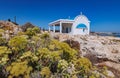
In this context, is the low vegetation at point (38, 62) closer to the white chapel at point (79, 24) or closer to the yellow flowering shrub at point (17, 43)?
the yellow flowering shrub at point (17, 43)

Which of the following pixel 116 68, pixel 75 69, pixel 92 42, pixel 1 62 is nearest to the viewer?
pixel 1 62

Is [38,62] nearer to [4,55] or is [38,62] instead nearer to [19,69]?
[19,69]

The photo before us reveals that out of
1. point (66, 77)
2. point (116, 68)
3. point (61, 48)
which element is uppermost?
point (61, 48)

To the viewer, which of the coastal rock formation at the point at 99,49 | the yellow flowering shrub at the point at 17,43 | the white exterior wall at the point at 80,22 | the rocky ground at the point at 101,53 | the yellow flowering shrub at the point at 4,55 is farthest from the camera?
the white exterior wall at the point at 80,22

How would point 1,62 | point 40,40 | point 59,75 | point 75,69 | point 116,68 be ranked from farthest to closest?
point 116,68 < point 40,40 < point 75,69 < point 59,75 < point 1,62

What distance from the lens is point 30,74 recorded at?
511 cm

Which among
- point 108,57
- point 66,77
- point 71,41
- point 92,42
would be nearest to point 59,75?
point 66,77

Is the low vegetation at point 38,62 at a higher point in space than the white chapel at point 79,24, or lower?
lower

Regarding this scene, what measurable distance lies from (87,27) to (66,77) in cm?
1928

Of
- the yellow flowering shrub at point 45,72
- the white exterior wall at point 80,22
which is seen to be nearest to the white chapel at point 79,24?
the white exterior wall at point 80,22

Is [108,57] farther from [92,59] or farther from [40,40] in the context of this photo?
[40,40]

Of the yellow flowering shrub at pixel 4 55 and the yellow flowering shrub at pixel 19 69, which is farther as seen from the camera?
the yellow flowering shrub at pixel 4 55

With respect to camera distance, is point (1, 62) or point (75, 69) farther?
point (75, 69)

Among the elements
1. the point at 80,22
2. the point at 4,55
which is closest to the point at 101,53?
the point at 4,55
